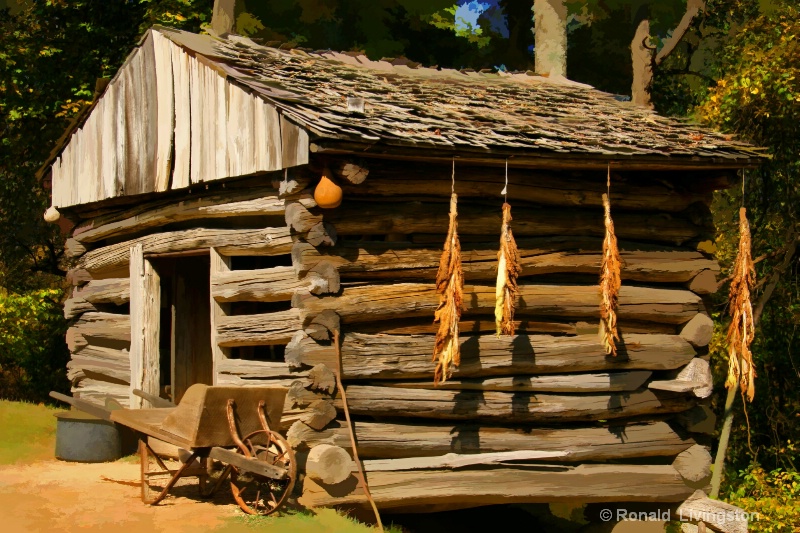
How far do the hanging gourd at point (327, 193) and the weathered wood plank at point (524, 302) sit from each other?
81cm

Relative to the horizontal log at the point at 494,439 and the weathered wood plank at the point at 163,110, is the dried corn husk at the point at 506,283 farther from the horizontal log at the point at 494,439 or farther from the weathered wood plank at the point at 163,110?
the weathered wood plank at the point at 163,110

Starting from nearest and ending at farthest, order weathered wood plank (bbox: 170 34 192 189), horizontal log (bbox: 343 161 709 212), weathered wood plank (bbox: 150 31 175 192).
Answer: horizontal log (bbox: 343 161 709 212) → weathered wood plank (bbox: 170 34 192 189) → weathered wood plank (bbox: 150 31 175 192)

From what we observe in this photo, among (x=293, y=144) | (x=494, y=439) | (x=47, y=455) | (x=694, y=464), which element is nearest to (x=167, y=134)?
(x=293, y=144)

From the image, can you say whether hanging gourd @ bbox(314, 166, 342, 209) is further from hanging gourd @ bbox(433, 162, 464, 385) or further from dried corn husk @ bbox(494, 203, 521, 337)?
dried corn husk @ bbox(494, 203, 521, 337)

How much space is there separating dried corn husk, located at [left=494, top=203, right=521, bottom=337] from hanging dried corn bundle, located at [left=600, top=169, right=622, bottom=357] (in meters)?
1.03

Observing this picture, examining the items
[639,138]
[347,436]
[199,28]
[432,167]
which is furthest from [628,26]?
[347,436]

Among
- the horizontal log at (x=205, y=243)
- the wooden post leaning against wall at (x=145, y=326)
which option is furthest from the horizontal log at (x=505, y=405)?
the wooden post leaning against wall at (x=145, y=326)

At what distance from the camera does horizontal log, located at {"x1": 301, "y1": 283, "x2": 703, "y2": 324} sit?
865 cm

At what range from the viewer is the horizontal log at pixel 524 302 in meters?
8.65

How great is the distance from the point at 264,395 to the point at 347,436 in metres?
0.85

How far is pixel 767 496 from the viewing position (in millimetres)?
14477

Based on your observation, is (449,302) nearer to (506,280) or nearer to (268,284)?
(506,280)

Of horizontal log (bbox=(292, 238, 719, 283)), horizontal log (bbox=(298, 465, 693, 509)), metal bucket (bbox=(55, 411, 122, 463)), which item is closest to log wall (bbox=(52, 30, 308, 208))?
horizontal log (bbox=(292, 238, 719, 283))

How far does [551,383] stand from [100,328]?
19.6ft
